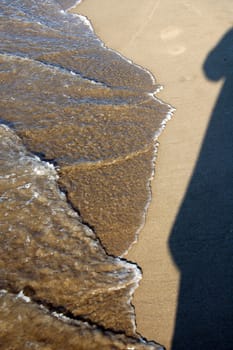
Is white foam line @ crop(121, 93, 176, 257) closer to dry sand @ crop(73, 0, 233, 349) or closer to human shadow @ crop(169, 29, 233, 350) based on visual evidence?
dry sand @ crop(73, 0, 233, 349)

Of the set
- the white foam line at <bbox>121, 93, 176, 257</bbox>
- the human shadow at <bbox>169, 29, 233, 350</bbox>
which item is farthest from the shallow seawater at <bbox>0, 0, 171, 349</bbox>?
the human shadow at <bbox>169, 29, 233, 350</bbox>

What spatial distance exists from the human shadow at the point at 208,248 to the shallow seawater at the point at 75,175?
1.08 ft

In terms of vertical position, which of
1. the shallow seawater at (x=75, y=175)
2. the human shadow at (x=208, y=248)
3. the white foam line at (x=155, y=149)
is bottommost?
the shallow seawater at (x=75, y=175)

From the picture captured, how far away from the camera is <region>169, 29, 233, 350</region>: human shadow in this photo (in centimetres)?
291

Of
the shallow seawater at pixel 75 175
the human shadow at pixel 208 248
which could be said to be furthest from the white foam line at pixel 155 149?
the human shadow at pixel 208 248

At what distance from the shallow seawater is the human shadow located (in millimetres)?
328

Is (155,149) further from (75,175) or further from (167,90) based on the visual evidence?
(167,90)

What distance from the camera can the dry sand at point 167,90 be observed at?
3178 millimetres

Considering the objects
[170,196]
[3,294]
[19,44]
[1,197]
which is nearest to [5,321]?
[3,294]

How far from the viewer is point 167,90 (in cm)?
566

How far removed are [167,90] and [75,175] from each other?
206cm

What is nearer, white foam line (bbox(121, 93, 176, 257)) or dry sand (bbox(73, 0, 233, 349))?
dry sand (bbox(73, 0, 233, 349))

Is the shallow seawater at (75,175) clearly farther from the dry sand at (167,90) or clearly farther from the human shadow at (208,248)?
the human shadow at (208,248)

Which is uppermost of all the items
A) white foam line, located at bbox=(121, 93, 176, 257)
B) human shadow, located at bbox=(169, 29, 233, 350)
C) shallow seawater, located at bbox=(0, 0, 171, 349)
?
human shadow, located at bbox=(169, 29, 233, 350)
